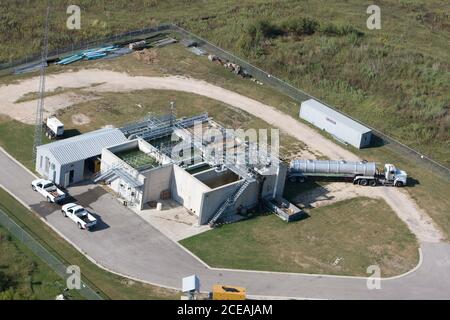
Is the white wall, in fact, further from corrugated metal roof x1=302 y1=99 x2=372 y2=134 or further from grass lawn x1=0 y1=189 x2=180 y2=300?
corrugated metal roof x1=302 y1=99 x2=372 y2=134

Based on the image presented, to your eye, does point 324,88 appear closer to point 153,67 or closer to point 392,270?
point 153,67

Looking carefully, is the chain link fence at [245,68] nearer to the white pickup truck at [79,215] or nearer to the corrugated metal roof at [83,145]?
the corrugated metal roof at [83,145]

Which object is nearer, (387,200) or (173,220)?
(173,220)

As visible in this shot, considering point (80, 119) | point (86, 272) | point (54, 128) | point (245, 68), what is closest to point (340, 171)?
point (245, 68)

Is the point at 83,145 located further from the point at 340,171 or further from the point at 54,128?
the point at 340,171

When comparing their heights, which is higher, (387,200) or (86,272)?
(387,200)

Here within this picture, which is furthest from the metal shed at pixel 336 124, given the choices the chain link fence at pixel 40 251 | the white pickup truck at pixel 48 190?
the chain link fence at pixel 40 251
